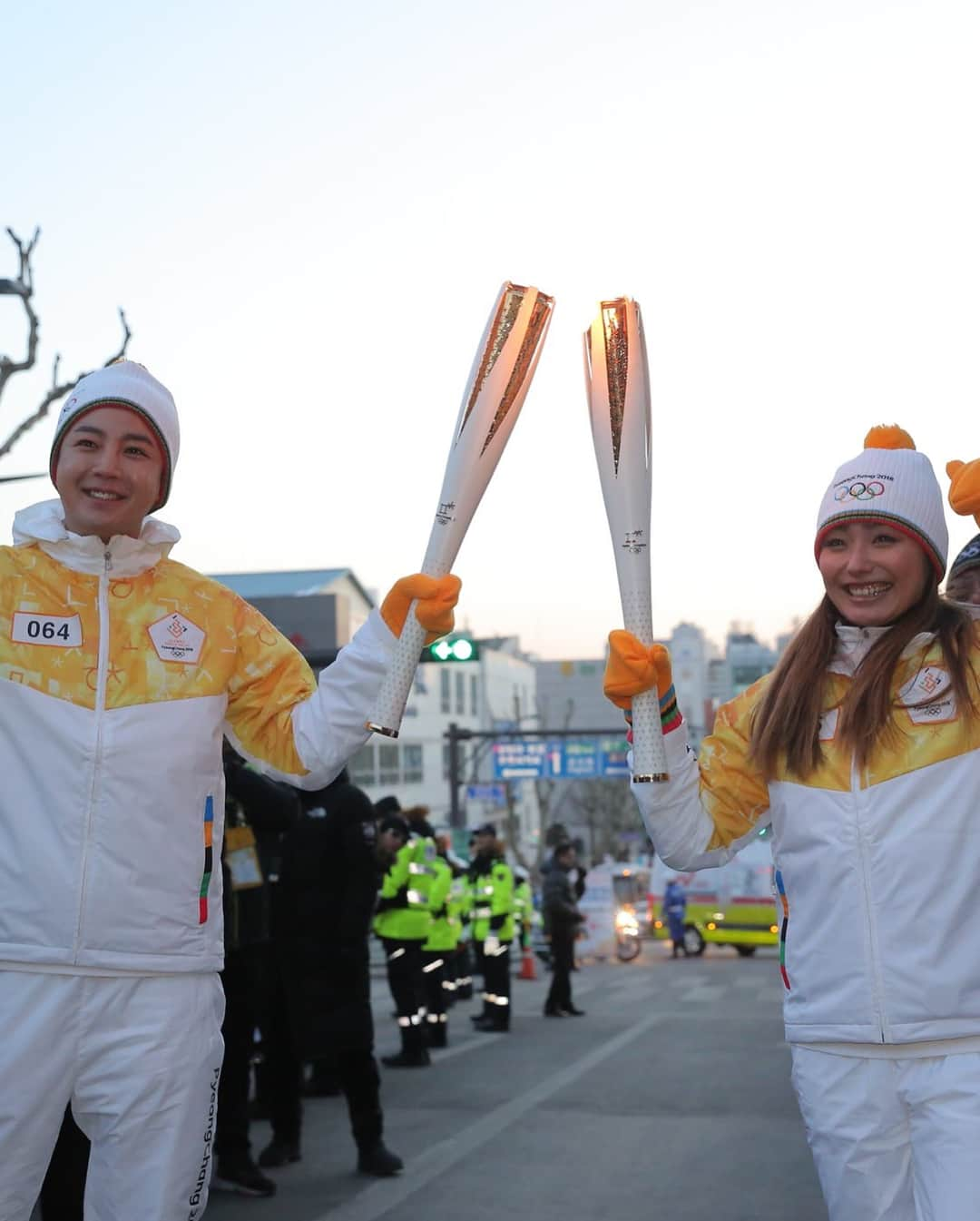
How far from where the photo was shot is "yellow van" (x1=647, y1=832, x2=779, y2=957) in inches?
884

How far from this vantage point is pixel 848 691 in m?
2.77

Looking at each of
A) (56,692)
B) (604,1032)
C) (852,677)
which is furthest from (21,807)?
(604,1032)

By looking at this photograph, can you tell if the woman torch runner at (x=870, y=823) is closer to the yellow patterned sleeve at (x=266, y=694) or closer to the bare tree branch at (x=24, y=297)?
the yellow patterned sleeve at (x=266, y=694)

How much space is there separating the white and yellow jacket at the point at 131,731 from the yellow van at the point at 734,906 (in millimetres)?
19935

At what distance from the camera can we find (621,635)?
2.83 meters

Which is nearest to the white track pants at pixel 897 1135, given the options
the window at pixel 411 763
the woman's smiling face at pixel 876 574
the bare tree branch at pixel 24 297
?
the woman's smiling face at pixel 876 574

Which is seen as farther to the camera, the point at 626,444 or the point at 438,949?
the point at 438,949

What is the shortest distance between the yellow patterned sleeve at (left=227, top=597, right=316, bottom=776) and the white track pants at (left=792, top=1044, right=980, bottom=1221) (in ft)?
3.61

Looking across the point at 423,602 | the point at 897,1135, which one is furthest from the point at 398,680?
the point at 897,1135

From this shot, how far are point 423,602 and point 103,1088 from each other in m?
0.98

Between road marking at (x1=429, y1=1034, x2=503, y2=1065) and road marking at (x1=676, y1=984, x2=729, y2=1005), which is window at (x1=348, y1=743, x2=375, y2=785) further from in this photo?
road marking at (x1=429, y1=1034, x2=503, y2=1065)

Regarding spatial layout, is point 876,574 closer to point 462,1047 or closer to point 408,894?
point 408,894

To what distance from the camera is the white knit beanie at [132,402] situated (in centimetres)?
292

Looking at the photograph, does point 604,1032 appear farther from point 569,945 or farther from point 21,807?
point 21,807
